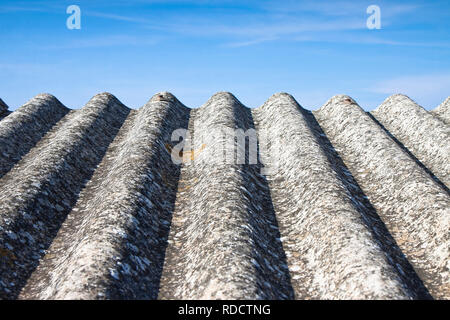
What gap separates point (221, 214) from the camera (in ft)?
14.5

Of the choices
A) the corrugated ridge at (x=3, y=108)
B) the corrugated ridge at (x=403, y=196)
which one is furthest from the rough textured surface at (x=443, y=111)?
the corrugated ridge at (x=3, y=108)

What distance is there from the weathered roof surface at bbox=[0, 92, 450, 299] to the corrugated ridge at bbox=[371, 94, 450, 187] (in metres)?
0.04

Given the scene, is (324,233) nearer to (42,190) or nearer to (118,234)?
(118,234)

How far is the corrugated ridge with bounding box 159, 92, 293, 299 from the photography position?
353cm

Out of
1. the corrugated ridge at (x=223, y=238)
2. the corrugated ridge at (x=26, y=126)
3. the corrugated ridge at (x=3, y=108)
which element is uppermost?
the corrugated ridge at (x=3, y=108)

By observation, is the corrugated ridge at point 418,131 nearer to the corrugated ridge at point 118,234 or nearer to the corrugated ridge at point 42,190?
the corrugated ridge at point 118,234

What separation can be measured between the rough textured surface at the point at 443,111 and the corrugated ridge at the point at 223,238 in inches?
227

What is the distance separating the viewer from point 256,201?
5152 mm

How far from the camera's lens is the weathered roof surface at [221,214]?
3.68 m

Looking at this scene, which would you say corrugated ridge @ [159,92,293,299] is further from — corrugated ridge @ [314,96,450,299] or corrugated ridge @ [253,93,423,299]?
corrugated ridge @ [314,96,450,299]

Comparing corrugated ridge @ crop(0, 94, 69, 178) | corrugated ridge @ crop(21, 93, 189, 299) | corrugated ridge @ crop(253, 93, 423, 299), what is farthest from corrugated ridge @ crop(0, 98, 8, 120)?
corrugated ridge @ crop(253, 93, 423, 299)

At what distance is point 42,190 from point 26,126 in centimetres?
333

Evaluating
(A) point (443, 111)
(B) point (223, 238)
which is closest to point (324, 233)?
(B) point (223, 238)
